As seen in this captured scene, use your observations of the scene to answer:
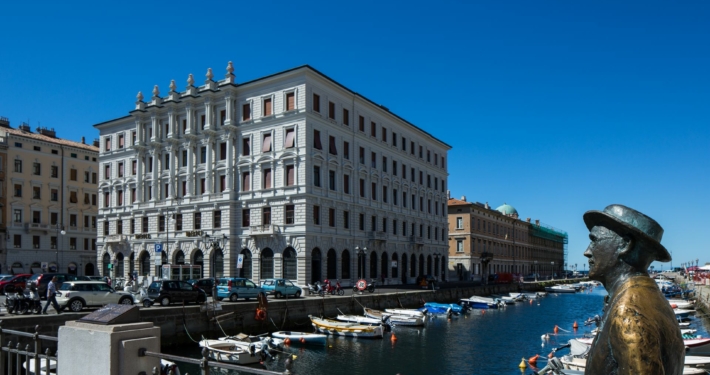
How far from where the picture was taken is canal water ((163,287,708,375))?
25.7m

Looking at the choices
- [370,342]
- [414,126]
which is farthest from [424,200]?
[370,342]

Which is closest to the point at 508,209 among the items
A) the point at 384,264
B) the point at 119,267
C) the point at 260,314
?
the point at 384,264

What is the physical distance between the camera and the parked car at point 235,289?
125 feet

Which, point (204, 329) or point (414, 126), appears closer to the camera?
point (204, 329)

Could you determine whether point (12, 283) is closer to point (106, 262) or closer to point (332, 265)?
point (106, 262)

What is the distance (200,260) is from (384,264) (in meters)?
19.2

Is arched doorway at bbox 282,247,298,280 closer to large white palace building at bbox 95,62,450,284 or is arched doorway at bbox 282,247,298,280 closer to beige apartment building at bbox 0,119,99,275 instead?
large white palace building at bbox 95,62,450,284

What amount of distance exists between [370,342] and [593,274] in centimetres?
3030

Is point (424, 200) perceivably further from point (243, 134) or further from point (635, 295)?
point (635, 295)

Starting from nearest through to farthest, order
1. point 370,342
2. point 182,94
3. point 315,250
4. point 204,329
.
A: point 204,329 < point 370,342 < point 315,250 < point 182,94

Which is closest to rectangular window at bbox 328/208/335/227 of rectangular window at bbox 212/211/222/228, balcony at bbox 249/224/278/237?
balcony at bbox 249/224/278/237

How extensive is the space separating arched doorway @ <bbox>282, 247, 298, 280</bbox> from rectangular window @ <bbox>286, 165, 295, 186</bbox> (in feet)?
19.4

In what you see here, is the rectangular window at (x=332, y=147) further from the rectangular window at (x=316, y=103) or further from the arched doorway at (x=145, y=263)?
the arched doorway at (x=145, y=263)

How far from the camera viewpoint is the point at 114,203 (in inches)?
2662
